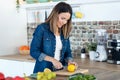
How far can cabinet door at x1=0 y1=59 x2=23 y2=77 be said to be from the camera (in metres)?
3.67

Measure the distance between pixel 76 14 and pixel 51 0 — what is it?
1.47 ft

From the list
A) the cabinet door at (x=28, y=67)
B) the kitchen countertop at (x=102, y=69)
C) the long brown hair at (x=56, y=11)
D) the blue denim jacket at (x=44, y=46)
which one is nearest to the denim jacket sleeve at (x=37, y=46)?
the blue denim jacket at (x=44, y=46)

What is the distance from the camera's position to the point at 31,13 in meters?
4.34

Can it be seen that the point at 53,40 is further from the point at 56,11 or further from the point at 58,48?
the point at 56,11

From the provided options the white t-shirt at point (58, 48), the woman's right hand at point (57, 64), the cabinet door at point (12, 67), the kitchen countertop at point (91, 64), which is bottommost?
the cabinet door at point (12, 67)

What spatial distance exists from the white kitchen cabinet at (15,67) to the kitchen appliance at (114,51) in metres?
0.99

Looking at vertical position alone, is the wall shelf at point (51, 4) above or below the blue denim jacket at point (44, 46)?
above

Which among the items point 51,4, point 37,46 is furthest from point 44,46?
point 51,4

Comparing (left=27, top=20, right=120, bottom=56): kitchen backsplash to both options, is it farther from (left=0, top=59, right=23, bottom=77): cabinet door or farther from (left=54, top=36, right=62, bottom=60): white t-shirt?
(left=54, top=36, right=62, bottom=60): white t-shirt

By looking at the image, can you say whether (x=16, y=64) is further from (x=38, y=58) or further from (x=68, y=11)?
(x=68, y=11)

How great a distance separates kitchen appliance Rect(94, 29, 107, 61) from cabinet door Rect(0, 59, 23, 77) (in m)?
1.03

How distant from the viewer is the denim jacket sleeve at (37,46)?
256cm

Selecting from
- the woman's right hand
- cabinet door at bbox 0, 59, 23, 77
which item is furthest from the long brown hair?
cabinet door at bbox 0, 59, 23, 77

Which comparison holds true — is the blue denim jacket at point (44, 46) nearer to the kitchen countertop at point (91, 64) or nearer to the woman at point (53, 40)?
the woman at point (53, 40)
